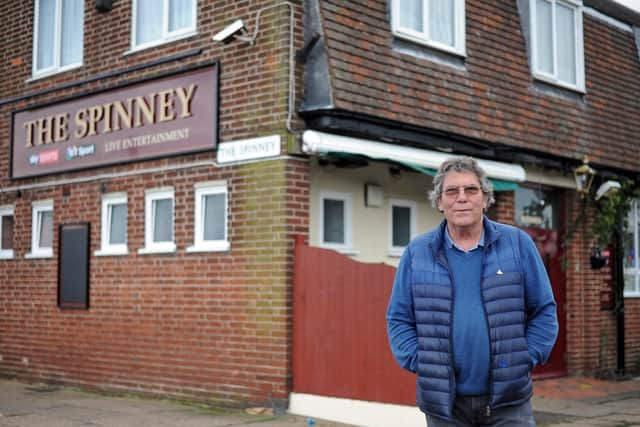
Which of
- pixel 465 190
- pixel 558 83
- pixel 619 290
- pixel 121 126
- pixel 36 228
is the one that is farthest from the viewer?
pixel 619 290

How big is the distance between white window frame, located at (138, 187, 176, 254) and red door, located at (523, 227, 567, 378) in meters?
5.13

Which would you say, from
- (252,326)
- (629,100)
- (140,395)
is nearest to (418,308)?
(252,326)

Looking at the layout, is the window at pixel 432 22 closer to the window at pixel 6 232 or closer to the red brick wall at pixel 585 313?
the red brick wall at pixel 585 313

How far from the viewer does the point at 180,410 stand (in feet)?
31.7

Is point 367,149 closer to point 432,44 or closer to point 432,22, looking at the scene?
point 432,44

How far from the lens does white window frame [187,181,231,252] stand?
981cm

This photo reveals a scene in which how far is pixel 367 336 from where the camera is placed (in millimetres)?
8672

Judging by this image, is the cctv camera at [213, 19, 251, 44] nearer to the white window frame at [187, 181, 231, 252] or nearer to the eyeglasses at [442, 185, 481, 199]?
the white window frame at [187, 181, 231, 252]

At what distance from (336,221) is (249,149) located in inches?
54.7

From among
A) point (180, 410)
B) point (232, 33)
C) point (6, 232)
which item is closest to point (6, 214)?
point (6, 232)

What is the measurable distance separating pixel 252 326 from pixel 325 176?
1868 millimetres

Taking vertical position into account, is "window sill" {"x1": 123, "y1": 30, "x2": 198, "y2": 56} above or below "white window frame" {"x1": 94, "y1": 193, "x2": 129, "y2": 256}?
above

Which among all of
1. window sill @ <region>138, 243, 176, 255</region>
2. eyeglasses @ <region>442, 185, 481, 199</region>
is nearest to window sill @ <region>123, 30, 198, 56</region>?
window sill @ <region>138, 243, 176, 255</region>

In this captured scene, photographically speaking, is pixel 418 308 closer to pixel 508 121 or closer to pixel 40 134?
pixel 508 121
